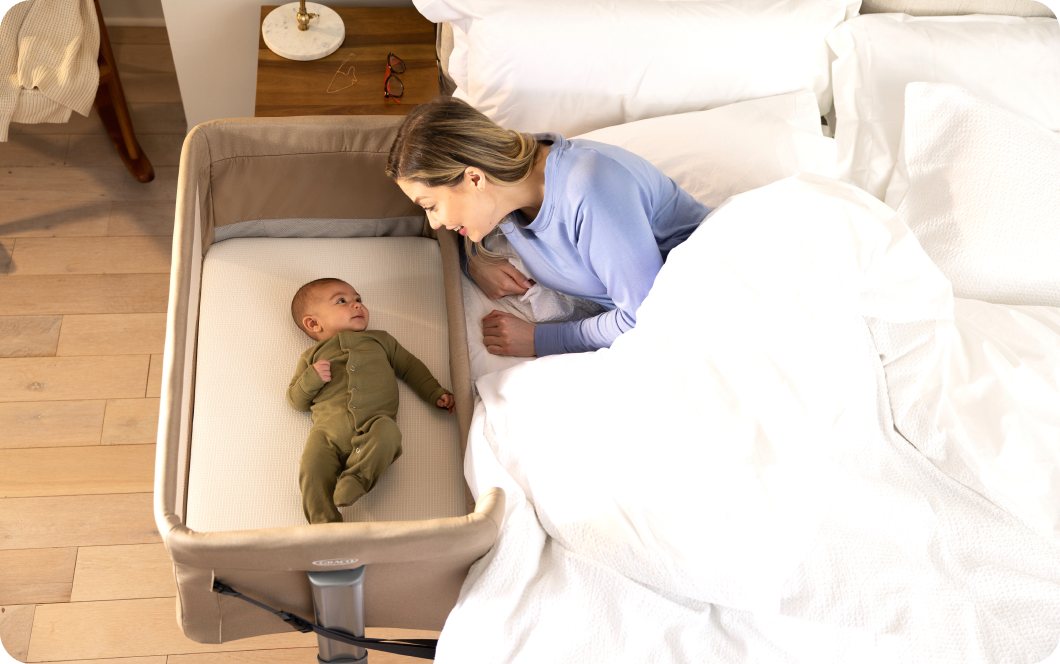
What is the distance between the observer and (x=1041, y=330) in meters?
1.35

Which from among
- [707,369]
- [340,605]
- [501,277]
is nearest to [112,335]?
[501,277]

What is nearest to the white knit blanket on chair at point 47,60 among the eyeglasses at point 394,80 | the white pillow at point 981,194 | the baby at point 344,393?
the eyeglasses at point 394,80

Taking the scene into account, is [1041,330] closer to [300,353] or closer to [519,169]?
[519,169]

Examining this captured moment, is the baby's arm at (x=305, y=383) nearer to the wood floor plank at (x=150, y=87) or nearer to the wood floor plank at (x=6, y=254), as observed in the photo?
the wood floor plank at (x=6, y=254)

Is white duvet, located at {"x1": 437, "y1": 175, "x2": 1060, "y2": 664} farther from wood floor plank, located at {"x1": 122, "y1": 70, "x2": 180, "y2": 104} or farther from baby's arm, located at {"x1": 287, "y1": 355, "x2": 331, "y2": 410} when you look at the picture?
wood floor plank, located at {"x1": 122, "y1": 70, "x2": 180, "y2": 104}

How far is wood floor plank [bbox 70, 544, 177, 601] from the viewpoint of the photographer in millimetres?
1523

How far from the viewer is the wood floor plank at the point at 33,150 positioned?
2062 mm

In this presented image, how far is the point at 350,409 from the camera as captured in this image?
1284mm

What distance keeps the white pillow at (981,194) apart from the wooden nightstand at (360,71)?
1.02 metres

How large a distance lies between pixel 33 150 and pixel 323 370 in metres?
1.41

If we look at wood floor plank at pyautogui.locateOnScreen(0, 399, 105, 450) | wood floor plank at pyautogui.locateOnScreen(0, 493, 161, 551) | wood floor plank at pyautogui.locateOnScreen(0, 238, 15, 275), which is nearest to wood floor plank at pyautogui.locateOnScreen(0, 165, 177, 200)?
wood floor plank at pyautogui.locateOnScreen(0, 238, 15, 275)

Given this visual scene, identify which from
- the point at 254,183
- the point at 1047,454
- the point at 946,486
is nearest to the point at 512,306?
the point at 254,183

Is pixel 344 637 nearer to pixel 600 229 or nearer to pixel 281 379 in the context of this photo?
pixel 281 379

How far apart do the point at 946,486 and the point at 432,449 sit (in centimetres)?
83
